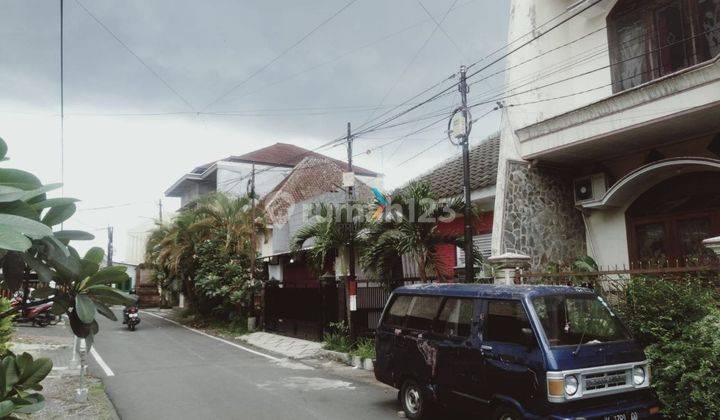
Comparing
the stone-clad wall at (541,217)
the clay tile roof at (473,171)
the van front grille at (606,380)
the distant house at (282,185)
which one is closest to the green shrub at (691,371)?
the van front grille at (606,380)

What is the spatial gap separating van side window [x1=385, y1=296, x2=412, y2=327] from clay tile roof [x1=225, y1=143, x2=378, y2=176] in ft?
75.8

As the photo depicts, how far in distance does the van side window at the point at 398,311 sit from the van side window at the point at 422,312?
5.3 inches

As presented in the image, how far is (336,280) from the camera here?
14.9m

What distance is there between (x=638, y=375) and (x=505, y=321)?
1.60 metres

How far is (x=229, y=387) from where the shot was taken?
9844 millimetres

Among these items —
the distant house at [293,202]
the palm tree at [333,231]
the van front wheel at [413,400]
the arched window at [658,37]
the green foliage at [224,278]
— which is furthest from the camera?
the distant house at [293,202]

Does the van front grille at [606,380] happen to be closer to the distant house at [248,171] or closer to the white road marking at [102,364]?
the white road marking at [102,364]

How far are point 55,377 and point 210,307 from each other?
45.4 feet

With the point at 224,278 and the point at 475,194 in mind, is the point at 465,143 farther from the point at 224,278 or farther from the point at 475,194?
the point at 224,278

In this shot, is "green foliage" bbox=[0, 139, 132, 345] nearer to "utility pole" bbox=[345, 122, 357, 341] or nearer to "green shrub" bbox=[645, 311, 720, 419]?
"green shrub" bbox=[645, 311, 720, 419]

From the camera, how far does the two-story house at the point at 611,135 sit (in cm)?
934

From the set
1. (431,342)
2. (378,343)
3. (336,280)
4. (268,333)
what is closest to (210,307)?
(268,333)

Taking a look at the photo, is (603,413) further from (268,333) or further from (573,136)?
(268,333)

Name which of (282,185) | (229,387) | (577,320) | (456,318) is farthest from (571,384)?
(282,185)
